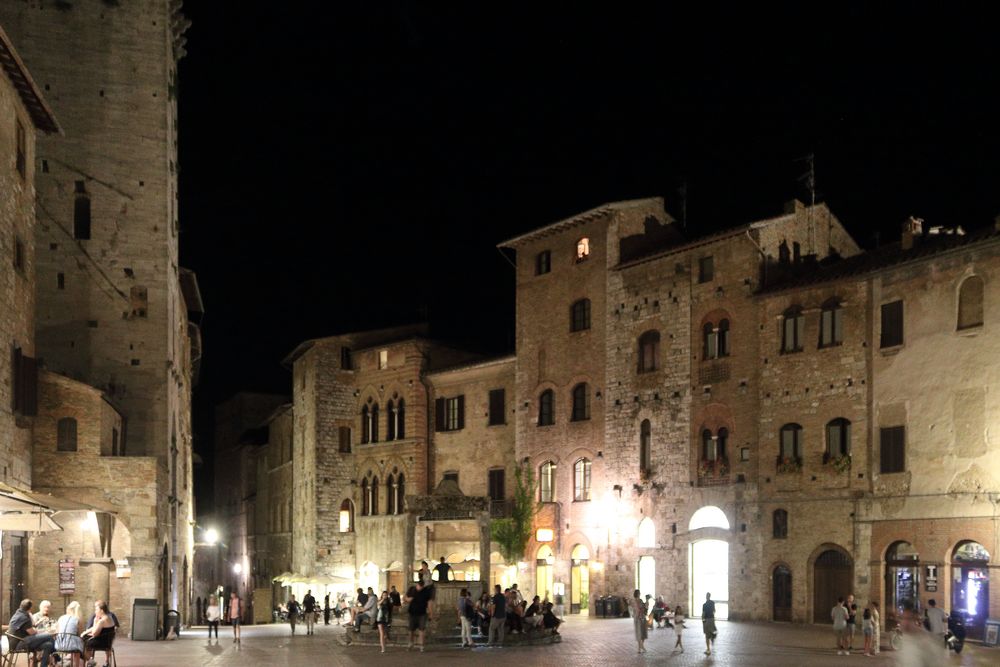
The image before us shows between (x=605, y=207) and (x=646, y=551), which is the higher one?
(x=605, y=207)

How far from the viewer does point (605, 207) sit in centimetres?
4219

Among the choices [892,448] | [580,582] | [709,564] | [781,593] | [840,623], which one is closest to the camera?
[840,623]

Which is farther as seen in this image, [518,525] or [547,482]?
[547,482]

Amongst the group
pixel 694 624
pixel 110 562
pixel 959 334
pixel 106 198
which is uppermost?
pixel 106 198

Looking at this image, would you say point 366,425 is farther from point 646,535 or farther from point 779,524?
point 779,524

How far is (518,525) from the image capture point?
44.4 m

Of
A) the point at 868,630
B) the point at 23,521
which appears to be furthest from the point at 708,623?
the point at 23,521

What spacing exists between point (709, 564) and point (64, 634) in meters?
24.4

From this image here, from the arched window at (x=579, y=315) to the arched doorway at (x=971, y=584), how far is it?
663 inches

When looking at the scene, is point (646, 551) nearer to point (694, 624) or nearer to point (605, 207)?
point (694, 624)

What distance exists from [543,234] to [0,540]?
25.5 meters

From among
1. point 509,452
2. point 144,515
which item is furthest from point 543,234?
point 144,515

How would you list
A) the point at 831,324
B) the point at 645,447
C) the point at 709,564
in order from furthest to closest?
the point at 645,447 < the point at 709,564 < the point at 831,324

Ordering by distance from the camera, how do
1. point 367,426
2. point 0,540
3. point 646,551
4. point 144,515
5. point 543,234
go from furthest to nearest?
point 367,426 < point 543,234 < point 646,551 < point 144,515 < point 0,540
